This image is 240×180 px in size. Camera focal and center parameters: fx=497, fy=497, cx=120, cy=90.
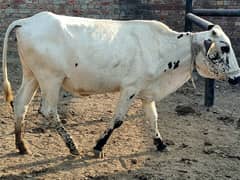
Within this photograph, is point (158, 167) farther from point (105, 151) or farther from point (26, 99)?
point (26, 99)

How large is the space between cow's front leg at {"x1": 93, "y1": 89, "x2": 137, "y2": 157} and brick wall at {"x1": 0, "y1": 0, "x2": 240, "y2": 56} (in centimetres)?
437

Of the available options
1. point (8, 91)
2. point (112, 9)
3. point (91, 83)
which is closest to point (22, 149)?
point (8, 91)

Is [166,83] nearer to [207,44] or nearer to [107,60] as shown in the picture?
[207,44]

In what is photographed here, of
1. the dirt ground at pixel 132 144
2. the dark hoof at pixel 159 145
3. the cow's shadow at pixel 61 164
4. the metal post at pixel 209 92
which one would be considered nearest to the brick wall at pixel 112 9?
the dirt ground at pixel 132 144

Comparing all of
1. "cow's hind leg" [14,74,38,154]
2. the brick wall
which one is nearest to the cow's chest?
"cow's hind leg" [14,74,38,154]

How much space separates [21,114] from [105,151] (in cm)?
91

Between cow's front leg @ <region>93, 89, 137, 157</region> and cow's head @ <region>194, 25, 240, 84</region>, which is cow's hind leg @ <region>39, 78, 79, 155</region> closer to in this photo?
cow's front leg @ <region>93, 89, 137, 157</region>

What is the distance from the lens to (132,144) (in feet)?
17.0

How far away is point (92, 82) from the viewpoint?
4711 mm

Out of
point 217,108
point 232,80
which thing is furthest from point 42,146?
point 217,108

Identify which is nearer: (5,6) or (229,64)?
(229,64)

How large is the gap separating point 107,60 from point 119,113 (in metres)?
0.54

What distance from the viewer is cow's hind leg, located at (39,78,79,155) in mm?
4594

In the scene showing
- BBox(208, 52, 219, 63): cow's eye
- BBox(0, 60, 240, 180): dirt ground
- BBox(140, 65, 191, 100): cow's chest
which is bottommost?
BBox(0, 60, 240, 180): dirt ground
